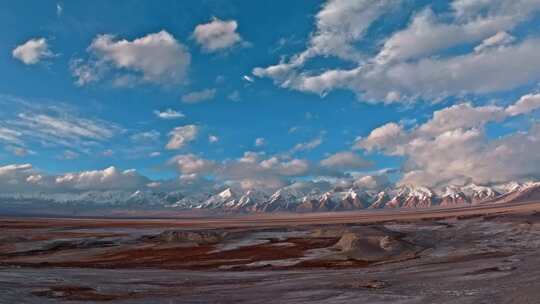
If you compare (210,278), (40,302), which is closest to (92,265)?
(210,278)

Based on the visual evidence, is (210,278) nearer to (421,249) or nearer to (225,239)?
(421,249)

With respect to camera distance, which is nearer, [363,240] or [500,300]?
[500,300]

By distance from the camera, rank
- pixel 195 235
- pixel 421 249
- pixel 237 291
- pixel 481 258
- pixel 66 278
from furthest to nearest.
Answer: pixel 195 235 → pixel 421 249 → pixel 481 258 → pixel 66 278 → pixel 237 291

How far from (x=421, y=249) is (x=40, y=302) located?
1712 inches

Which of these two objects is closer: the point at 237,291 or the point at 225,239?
the point at 237,291

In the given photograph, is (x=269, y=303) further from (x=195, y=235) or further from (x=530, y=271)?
(x=195, y=235)

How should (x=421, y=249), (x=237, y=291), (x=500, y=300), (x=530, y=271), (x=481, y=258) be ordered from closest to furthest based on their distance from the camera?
(x=500, y=300), (x=237, y=291), (x=530, y=271), (x=481, y=258), (x=421, y=249)

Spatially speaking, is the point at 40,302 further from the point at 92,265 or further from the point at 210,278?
the point at 92,265

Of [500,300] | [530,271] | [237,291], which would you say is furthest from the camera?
[530,271]

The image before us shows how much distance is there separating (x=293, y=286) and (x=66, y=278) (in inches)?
713

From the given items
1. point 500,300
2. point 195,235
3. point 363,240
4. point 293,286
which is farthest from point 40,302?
point 195,235

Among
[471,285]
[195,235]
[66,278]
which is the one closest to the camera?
[471,285]

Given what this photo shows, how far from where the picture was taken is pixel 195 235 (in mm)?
85688

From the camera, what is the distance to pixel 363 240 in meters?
57.9
